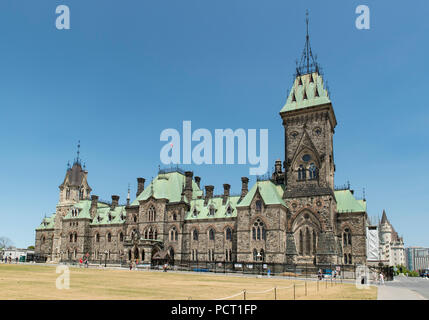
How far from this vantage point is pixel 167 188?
71.1 metres

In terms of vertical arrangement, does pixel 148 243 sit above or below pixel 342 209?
below

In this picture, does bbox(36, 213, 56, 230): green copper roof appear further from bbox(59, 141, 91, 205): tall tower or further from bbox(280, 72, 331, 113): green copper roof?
bbox(280, 72, 331, 113): green copper roof

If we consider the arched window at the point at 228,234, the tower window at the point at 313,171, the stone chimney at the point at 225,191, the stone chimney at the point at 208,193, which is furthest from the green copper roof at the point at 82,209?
the tower window at the point at 313,171

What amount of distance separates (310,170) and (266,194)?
Answer: 316 inches

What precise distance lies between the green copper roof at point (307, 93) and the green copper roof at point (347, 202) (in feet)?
49.0

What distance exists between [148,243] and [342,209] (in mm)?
31980

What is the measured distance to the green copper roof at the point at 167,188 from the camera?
69312 mm

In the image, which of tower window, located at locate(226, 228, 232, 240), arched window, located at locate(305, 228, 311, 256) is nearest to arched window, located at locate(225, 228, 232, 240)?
tower window, located at locate(226, 228, 232, 240)

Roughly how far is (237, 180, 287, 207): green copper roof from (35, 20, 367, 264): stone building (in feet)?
0.54

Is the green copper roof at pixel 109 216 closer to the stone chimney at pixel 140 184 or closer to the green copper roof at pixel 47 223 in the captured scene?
the stone chimney at pixel 140 184
